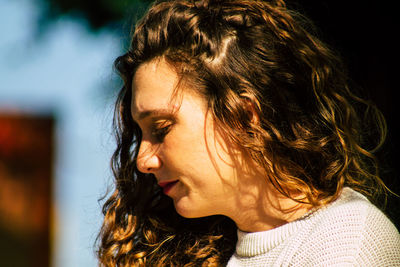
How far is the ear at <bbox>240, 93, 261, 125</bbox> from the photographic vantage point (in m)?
1.75

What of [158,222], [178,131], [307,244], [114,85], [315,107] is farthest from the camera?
[114,85]

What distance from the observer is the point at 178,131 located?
1.74 m

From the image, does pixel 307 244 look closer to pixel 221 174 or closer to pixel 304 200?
pixel 304 200

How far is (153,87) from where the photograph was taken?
1771 millimetres

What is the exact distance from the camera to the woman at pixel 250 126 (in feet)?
5.67

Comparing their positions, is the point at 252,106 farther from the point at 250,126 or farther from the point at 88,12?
the point at 88,12

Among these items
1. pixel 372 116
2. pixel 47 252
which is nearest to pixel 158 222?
pixel 372 116

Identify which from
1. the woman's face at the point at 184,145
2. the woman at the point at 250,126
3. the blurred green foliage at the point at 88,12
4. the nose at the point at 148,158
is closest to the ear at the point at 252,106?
the woman at the point at 250,126

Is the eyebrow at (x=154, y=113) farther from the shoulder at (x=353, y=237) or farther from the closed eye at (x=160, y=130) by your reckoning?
the shoulder at (x=353, y=237)

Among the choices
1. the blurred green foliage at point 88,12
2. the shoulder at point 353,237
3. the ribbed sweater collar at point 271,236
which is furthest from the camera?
the blurred green foliage at point 88,12

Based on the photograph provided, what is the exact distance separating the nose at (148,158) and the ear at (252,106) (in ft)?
1.14

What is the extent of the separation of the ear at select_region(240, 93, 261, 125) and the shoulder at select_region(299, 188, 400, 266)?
38 centimetres

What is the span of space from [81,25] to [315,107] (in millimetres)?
1978

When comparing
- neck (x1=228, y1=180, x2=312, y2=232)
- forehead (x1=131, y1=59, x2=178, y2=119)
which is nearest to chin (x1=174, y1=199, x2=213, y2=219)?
neck (x1=228, y1=180, x2=312, y2=232)
